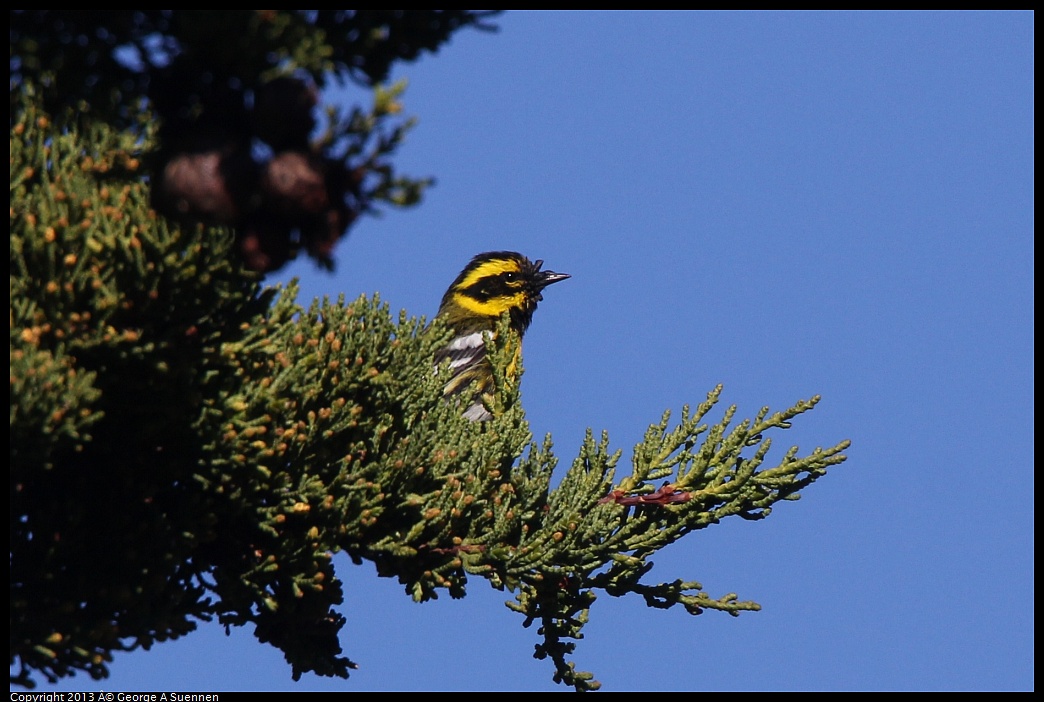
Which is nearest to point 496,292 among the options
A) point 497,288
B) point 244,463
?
point 497,288

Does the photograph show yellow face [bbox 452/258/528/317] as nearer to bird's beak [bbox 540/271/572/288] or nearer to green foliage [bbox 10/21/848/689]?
bird's beak [bbox 540/271/572/288]

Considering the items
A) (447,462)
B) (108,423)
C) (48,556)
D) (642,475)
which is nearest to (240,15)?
→ (108,423)

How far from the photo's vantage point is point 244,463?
4.94 m

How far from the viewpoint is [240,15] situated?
3.12 meters

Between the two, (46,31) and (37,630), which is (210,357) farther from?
(46,31)

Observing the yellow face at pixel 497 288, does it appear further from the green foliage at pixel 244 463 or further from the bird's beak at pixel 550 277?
the green foliage at pixel 244 463

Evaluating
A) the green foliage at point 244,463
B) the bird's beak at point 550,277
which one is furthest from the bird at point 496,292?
the green foliage at point 244,463

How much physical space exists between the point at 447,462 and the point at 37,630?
215 cm

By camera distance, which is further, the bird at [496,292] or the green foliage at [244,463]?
the bird at [496,292]

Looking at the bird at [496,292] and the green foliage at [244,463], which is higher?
the bird at [496,292]

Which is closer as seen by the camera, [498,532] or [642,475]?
[498,532]

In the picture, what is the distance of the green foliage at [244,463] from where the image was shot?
416 cm

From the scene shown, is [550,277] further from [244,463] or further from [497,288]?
[244,463]
